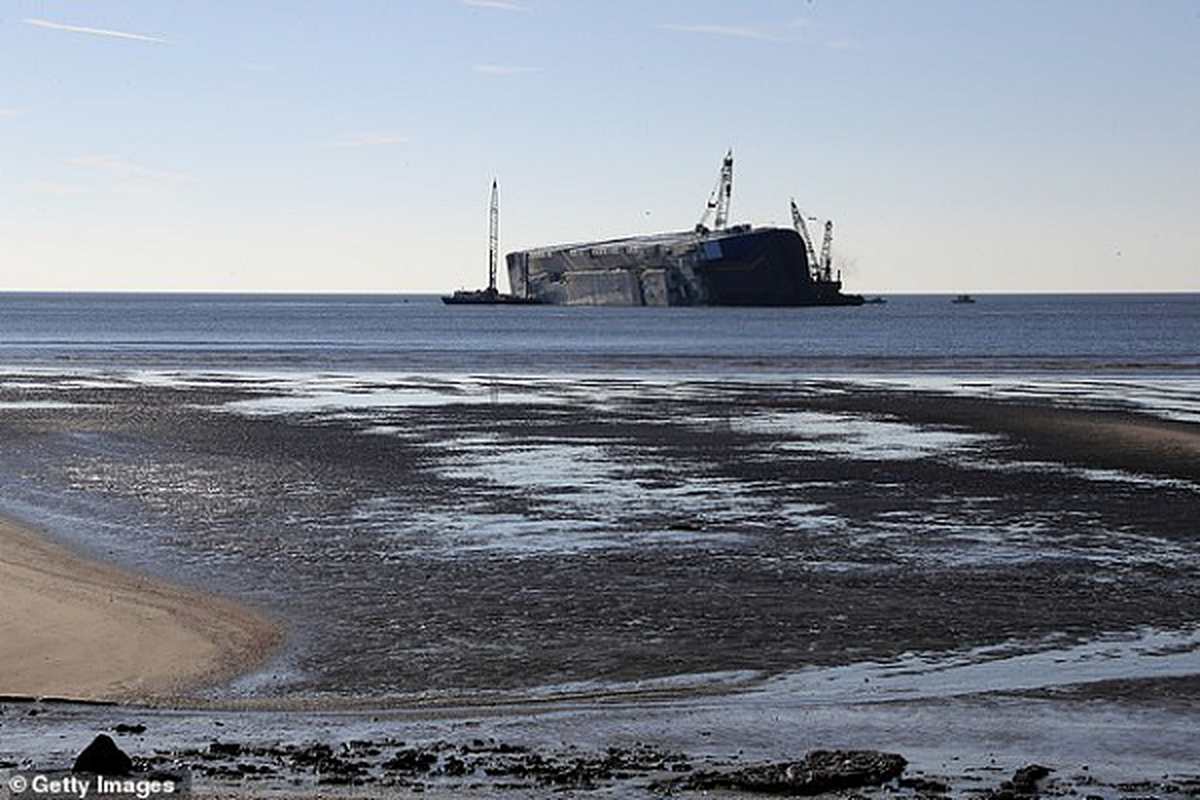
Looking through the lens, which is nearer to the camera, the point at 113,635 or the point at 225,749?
the point at 225,749

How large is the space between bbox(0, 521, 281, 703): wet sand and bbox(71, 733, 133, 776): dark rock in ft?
10.7

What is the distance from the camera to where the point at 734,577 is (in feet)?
63.1

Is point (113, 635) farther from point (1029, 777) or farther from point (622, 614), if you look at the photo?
point (1029, 777)

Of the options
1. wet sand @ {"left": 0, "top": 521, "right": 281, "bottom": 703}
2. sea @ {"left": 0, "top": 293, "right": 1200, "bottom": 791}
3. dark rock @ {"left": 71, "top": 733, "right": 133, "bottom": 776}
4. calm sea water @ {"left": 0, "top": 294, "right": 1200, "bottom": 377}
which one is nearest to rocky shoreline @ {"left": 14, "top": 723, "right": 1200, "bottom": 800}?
dark rock @ {"left": 71, "top": 733, "right": 133, "bottom": 776}

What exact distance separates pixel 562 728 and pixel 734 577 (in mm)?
7405

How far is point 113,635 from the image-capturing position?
610 inches

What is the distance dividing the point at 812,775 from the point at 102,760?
3.86 meters

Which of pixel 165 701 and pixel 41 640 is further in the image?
pixel 41 640

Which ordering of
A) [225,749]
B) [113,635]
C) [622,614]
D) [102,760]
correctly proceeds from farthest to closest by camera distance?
[622,614]
[113,635]
[225,749]
[102,760]

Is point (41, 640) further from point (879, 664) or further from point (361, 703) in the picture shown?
point (879, 664)

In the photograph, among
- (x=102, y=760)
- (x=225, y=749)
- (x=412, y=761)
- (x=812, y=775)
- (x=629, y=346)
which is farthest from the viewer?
(x=629, y=346)

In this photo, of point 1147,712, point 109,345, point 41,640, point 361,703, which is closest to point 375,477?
point 41,640

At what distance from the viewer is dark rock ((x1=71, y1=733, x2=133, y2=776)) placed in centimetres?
983

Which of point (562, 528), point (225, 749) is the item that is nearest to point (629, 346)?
point (562, 528)
